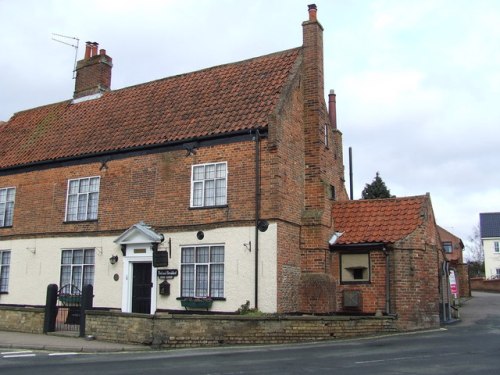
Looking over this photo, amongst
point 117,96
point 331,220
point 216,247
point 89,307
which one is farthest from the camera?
point 117,96

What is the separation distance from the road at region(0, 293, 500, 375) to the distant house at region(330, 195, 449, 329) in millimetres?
2203

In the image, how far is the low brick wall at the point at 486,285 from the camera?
50.9m

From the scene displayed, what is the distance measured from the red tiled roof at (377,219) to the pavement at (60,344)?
8340 millimetres

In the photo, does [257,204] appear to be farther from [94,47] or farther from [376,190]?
[376,190]

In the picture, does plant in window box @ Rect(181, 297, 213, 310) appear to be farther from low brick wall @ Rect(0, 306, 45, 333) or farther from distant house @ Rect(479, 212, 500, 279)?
distant house @ Rect(479, 212, 500, 279)

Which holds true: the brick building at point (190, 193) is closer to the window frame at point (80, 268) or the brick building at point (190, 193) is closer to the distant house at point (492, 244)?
the window frame at point (80, 268)

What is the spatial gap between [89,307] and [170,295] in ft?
9.15

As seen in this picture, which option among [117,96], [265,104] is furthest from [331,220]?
[117,96]

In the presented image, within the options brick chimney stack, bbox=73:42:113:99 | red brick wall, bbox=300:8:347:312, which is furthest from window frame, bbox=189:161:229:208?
brick chimney stack, bbox=73:42:113:99

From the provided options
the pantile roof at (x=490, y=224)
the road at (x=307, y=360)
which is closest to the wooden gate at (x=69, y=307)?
the road at (x=307, y=360)

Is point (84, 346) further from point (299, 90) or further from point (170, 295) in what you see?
point (299, 90)

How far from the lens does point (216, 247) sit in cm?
1836

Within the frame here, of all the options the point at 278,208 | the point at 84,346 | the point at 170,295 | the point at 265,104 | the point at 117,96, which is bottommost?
the point at 84,346

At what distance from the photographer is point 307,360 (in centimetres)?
1176
